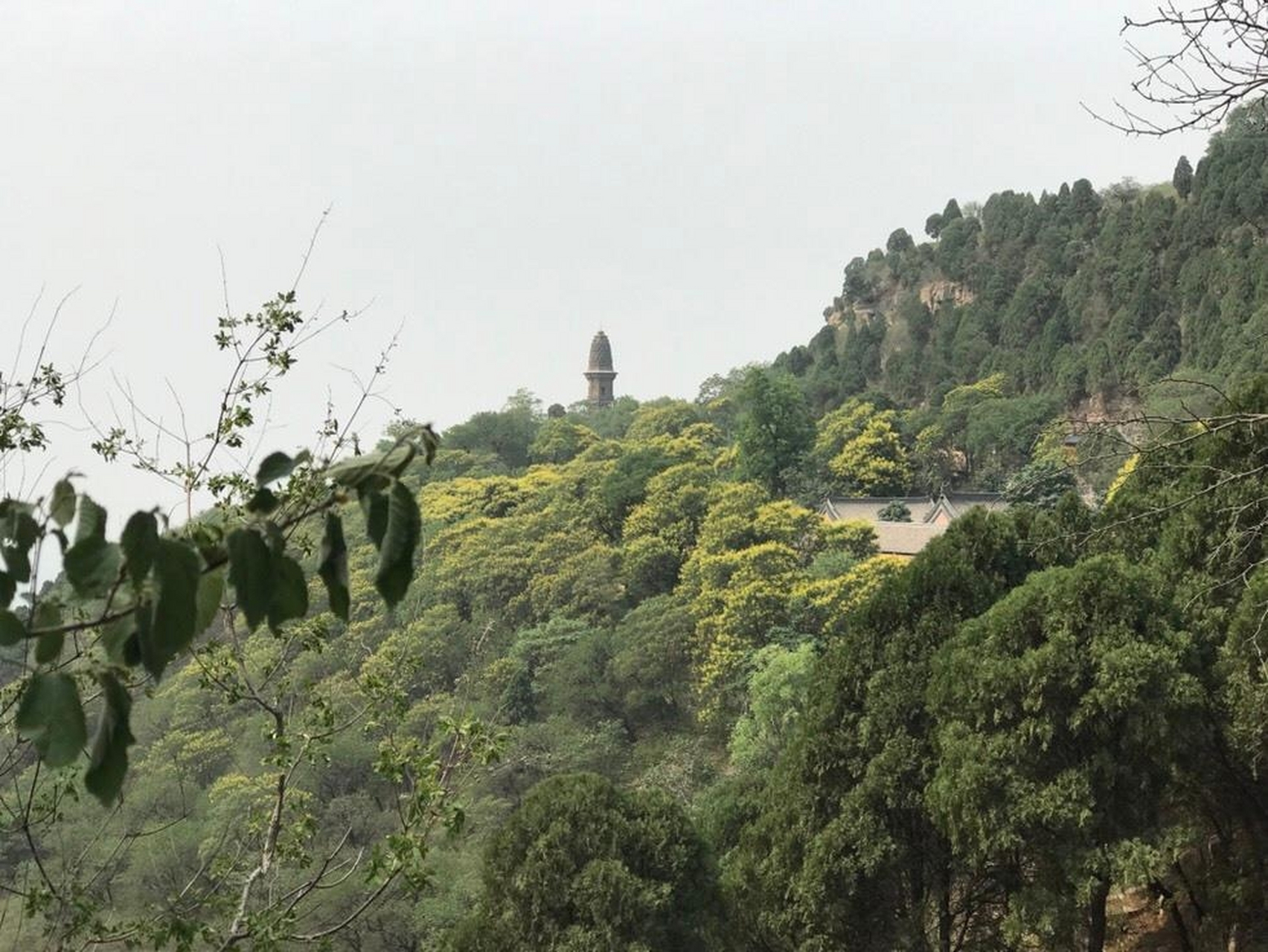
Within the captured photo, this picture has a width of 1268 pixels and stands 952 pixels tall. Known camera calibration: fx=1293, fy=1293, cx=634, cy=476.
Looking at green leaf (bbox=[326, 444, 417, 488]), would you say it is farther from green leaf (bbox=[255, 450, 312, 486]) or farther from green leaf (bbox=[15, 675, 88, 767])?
green leaf (bbox=[15, 675, 88, 767])

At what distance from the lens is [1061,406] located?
37.4m

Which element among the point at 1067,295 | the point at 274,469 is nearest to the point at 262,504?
the point at 274,469

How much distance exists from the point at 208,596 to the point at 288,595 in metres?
0.07

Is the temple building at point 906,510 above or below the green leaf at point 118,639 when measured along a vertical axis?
below

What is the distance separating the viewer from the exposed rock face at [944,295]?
162ft

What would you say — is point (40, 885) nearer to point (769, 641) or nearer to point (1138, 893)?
point (1138, 893)

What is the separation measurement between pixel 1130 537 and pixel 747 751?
23.3 ft

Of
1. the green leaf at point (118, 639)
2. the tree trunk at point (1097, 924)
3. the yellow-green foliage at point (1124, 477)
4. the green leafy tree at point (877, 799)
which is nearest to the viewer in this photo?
the green leaf at point (118, 639)

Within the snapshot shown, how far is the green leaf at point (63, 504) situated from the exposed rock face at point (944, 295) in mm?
49371

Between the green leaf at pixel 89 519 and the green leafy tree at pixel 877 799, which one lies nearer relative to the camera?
the green leaf at pixel 89 519

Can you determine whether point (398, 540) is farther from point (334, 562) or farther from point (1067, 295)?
point (1067, 295)

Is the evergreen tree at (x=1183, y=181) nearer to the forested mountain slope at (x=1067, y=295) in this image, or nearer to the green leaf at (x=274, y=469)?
the forested mountain slope at (x=1067, y=295)

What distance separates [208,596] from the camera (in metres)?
1.22

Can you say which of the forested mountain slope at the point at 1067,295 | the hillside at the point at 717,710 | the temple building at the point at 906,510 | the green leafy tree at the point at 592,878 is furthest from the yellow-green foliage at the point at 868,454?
the green leafy tree at the point at 592,878
